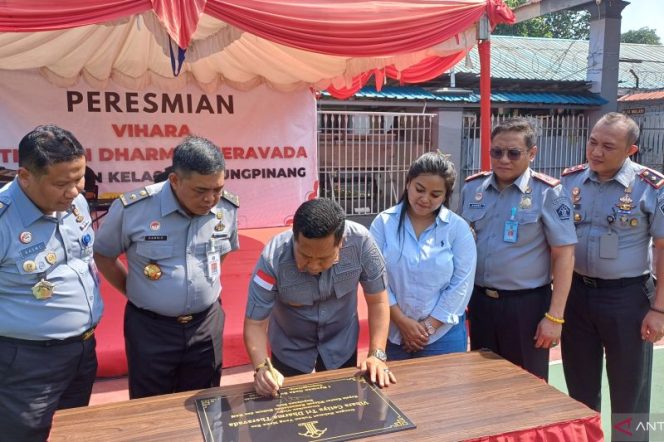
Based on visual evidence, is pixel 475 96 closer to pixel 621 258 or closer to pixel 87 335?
pixel 621 258

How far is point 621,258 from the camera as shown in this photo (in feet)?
7.57

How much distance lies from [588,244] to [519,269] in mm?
413

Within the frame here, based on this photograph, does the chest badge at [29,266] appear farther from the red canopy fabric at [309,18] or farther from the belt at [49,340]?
the red canopy fabric at [309,18]

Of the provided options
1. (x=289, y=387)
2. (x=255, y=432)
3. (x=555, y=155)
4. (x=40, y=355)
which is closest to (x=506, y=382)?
(x=289, y=387)

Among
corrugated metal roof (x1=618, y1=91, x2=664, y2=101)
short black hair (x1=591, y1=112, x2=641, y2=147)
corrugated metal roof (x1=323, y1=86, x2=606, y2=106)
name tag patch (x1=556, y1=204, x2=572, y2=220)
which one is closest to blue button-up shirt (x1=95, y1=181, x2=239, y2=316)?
name tag patch (x1=556, y1=204, x2=572, y2=220)

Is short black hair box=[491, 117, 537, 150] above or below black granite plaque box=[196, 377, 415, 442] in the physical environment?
above

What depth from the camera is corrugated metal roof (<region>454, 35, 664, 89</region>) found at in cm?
1102

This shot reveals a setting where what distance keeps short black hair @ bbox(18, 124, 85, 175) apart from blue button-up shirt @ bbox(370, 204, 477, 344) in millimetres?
1207

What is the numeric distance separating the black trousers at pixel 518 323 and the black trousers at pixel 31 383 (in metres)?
1.67

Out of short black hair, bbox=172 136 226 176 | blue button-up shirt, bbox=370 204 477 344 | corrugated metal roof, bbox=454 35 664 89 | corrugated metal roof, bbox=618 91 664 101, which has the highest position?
corrugated metal roof, bbox=454 35 664 89

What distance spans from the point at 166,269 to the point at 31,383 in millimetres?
579

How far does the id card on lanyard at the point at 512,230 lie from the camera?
2215 mm

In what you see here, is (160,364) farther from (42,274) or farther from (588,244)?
(588,244)

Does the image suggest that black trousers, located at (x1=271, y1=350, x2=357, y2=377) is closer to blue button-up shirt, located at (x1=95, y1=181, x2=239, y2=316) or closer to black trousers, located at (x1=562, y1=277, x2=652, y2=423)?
blue button-up shirt, located at (x1=95, y1=181, x2=239, y2=316)
